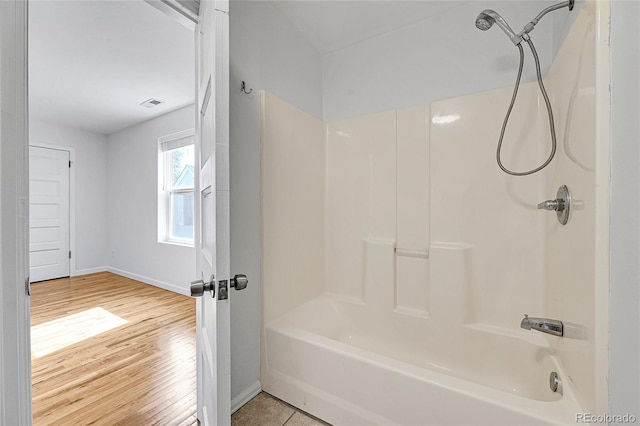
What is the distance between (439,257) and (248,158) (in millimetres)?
1340

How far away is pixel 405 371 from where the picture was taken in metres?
1.17

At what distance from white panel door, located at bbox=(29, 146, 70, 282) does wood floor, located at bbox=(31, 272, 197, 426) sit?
3.81 feet

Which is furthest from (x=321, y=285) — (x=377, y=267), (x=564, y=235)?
A: (x=564, y=235)

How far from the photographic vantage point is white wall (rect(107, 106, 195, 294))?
11.7ft

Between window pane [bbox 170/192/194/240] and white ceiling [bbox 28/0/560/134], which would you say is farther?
window pane [bbox 170/192/194/240]

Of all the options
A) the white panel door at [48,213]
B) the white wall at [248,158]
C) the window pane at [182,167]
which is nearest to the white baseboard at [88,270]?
the white panel door at [48,213]

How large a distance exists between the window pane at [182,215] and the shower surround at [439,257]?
2.31m

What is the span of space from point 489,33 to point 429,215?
114 cm

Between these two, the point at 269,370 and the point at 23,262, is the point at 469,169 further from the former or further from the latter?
the point at 23,262

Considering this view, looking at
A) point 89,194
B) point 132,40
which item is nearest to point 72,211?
point 89,194

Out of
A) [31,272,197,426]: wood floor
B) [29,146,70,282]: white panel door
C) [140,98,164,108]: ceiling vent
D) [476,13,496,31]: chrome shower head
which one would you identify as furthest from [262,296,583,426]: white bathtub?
[29,146,70,282]: white panel door

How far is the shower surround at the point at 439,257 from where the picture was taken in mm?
978

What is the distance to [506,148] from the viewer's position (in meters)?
1.56

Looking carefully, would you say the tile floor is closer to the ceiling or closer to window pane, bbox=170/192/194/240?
the ceiling
